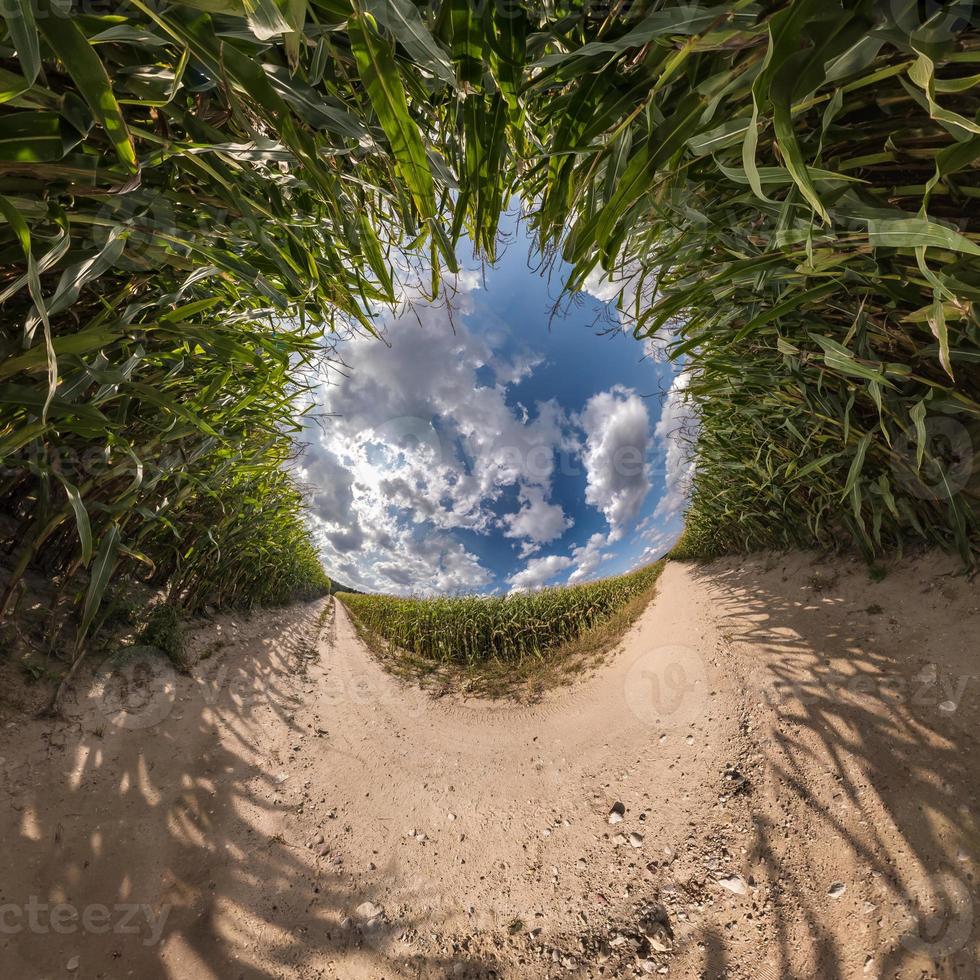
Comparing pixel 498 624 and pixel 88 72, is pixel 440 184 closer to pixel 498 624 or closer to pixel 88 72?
pixel 88 72

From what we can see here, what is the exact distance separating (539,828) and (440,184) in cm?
233

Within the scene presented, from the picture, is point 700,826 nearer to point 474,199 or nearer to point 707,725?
point 707,725

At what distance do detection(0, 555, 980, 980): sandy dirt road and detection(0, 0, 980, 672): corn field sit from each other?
0.61 metres

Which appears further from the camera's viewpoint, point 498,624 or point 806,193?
point 498,624

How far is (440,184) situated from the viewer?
91cm

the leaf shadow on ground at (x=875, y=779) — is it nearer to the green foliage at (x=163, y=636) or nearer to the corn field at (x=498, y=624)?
the green foliage at (x=163, y=636)

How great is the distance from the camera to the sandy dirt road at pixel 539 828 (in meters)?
0.95

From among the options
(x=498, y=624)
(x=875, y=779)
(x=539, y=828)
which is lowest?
(x=498, y=624)

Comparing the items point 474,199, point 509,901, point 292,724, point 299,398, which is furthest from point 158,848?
point 474,199

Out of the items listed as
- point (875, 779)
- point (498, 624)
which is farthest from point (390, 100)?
point (498, 624)

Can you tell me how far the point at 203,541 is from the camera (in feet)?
7.60

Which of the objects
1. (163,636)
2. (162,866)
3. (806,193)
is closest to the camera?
(806,193)

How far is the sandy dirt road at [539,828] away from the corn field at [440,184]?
61 centimetres

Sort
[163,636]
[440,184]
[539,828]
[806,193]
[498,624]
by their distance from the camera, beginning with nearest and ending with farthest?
[806,193] → [440,184] → [539,828] → [163,636] → [498,624]
